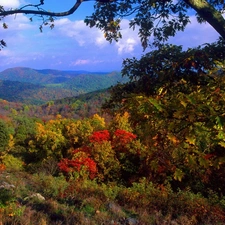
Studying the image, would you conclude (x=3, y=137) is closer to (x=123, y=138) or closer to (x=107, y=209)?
(x=123, y=138)

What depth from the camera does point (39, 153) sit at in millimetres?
27281

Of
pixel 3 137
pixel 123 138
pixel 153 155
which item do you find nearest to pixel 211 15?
pixel 153 155

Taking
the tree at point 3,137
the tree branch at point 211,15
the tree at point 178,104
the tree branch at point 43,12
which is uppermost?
the tree branch at point 43,12

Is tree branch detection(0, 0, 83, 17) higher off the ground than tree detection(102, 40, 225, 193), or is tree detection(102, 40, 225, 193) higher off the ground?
tree branch detection(0, 0, 83, 17)

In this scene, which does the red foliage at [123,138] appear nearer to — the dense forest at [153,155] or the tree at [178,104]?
the dense forest at [153,155]

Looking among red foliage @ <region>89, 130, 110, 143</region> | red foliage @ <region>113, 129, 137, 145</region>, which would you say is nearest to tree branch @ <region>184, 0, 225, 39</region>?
red foliage @ <region>113, 129, 137, 145</region>

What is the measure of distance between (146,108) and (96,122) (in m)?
26.7

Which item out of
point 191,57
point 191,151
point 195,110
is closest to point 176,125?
point 195,110

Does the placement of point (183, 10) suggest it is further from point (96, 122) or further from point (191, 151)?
point (96, 122)

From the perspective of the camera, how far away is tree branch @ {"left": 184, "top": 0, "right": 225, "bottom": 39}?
3.34 metres

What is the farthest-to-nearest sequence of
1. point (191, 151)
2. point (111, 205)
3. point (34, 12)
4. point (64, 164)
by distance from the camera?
point (64, 164) → point (111, 205) → point (34, 12) → point (191, 151)

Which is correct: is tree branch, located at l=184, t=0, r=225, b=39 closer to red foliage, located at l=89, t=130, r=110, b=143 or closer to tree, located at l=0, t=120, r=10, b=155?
red foliage, located at l=89, t=130, r=110, b=143

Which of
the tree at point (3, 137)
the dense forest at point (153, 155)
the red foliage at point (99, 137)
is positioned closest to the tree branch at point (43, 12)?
the dense forest at point (153, 155)

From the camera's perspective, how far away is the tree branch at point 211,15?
3340 mm
